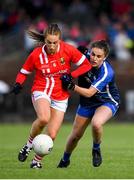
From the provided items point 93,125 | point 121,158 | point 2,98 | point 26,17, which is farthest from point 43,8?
point 93,125

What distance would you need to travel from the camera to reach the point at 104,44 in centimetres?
1280

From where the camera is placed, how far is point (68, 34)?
86.1 ft

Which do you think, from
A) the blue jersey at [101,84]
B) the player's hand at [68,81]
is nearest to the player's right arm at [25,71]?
the player's hand at [68,81]

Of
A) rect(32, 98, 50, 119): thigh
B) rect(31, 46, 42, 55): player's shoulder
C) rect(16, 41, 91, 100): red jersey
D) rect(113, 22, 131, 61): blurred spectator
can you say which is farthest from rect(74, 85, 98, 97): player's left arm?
rect(113, 22, 131, 61): blurred spectator

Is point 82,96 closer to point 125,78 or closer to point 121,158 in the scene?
point 121,158

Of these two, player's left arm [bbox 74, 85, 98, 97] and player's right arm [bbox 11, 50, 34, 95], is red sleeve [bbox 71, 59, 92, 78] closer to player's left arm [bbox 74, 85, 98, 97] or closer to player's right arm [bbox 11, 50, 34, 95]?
player's left arm [bbox 74, 85, 98, 97]

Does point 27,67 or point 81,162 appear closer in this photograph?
point 27,67

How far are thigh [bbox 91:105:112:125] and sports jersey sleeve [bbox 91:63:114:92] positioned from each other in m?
0.29

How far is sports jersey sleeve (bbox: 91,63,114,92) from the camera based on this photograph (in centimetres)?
1260

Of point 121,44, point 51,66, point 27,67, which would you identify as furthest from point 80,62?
point 121,44

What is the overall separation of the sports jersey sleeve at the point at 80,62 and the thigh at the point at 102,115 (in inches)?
24.1

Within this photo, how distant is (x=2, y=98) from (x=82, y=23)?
4.11 metres

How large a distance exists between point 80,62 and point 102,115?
896 mm

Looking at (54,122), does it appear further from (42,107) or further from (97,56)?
(97,56)
